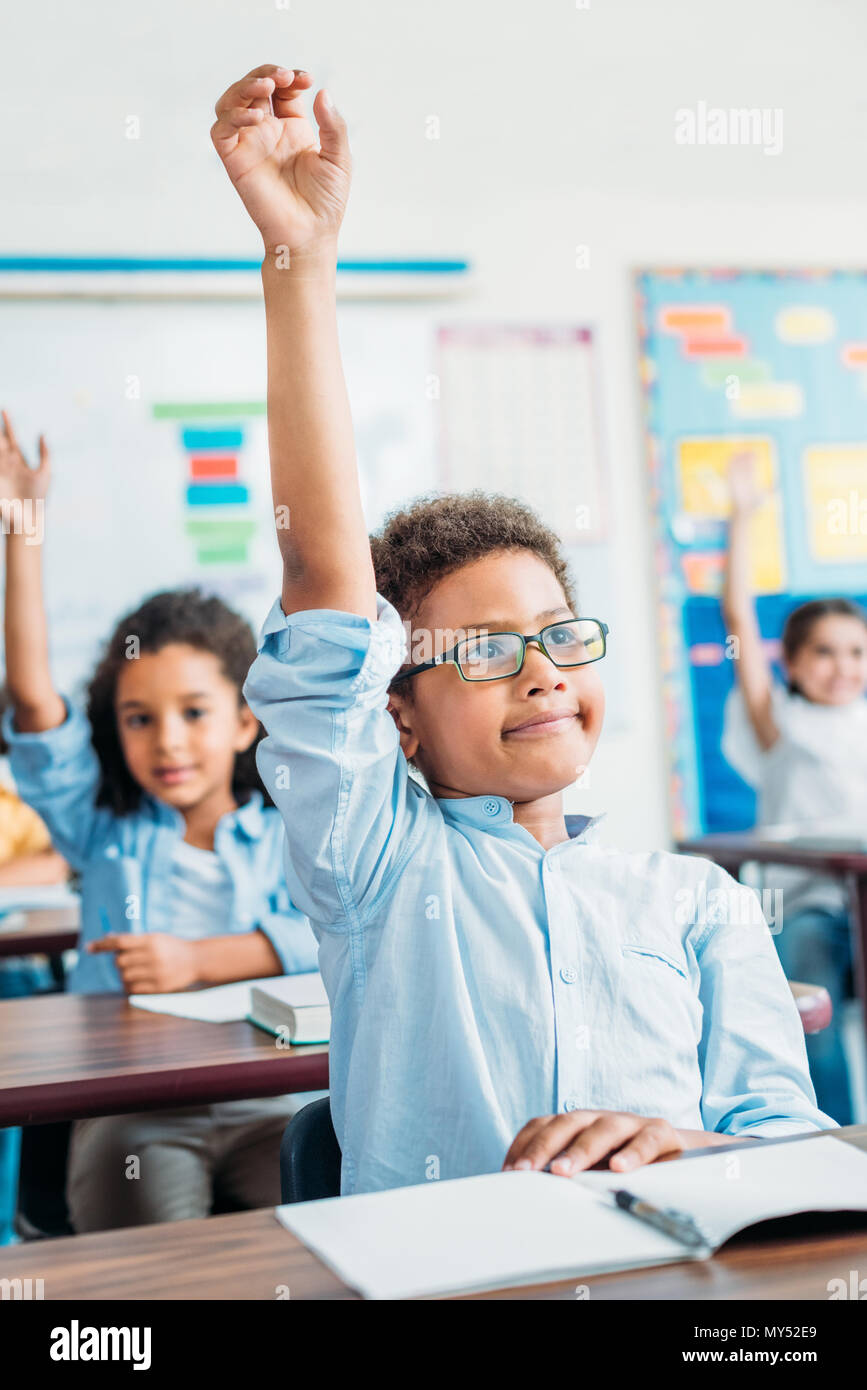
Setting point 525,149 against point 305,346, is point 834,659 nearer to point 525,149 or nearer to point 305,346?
point 525,149

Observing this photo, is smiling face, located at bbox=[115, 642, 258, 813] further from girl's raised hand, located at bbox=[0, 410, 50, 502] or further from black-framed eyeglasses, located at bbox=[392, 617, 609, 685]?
black-framed eyeglasses, located at bbox=[392, 617, 609, 685]

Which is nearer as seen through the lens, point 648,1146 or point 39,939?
point 648,1146

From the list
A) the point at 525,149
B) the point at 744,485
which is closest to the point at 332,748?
the point at 744,485

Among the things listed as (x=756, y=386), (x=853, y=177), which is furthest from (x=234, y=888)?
(x=853, y=177)

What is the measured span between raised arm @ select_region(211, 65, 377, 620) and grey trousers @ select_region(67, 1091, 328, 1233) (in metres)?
0.84

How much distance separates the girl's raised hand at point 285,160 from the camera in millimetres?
918

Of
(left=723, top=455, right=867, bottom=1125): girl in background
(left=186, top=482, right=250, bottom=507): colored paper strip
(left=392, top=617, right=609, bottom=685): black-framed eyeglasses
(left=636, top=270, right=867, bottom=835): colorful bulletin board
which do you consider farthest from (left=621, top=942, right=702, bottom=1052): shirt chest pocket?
(left=636, top=270, right=867, bottom=835): colorful bulletin board

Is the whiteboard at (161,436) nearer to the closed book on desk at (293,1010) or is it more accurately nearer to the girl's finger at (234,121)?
the closed book on desk at (293,1010)

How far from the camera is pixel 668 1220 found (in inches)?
25.4

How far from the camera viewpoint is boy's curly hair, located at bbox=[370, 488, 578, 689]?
1146 mm

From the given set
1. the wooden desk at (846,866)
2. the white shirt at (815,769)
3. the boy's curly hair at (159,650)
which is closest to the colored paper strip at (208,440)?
the boy's curly hair at (159,650)

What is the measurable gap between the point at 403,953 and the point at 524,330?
11.2 feet

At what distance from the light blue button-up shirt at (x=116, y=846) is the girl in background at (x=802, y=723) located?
60.6 inches

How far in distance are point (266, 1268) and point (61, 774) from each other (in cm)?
158
